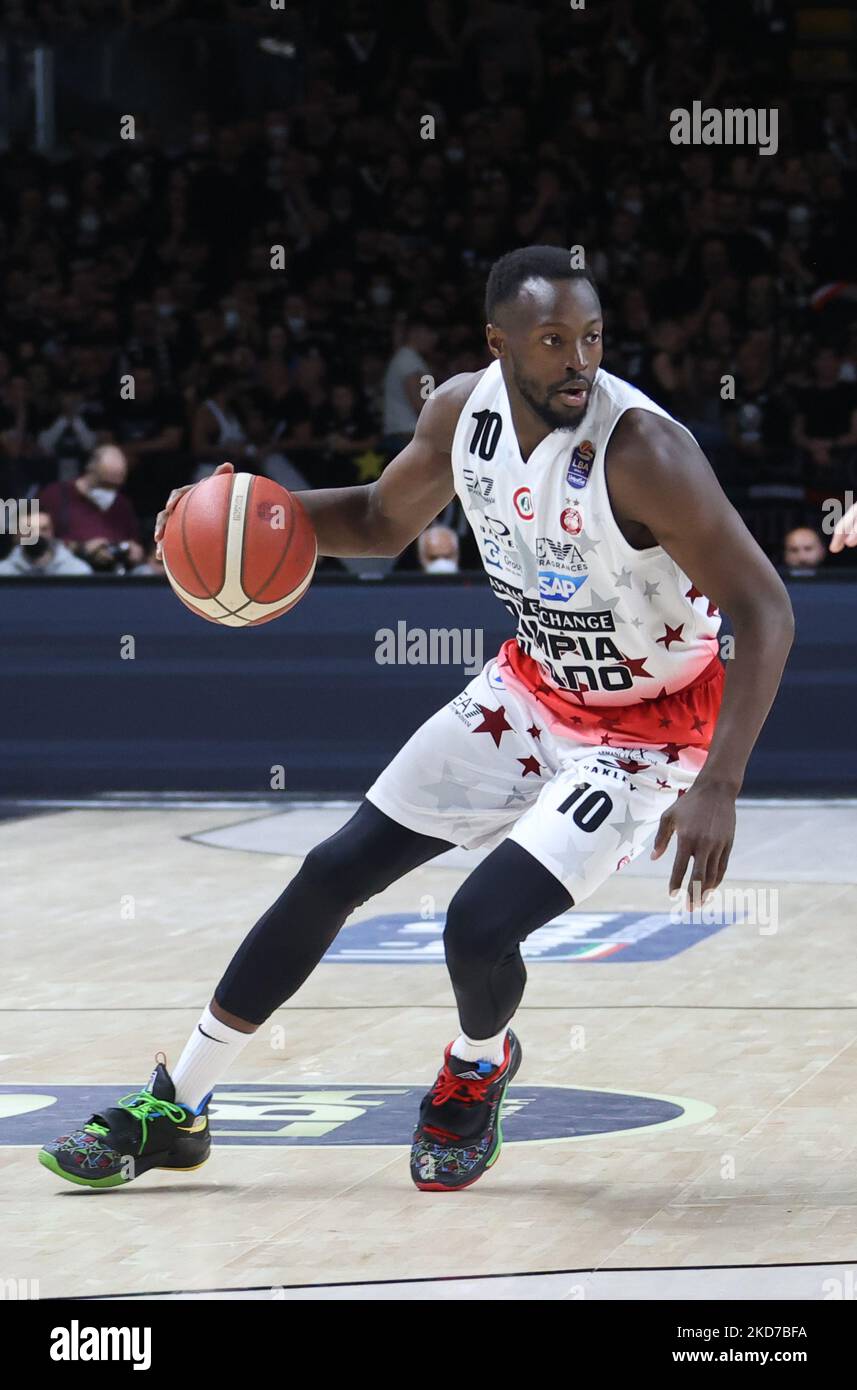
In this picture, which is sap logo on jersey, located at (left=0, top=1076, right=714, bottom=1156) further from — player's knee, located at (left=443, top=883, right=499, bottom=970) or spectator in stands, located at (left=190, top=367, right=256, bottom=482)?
spectator in stands, located at (left=190, top=367, right=256, bottom=482)

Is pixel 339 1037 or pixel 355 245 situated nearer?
pixel 339 1037

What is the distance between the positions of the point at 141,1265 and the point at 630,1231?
3.14 feet

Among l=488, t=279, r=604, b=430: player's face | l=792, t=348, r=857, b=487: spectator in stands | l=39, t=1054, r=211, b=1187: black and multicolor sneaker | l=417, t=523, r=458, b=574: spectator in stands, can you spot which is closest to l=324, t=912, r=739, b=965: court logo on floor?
l=39, t=1054, r=211, b=1187: black and multicolor sneaker

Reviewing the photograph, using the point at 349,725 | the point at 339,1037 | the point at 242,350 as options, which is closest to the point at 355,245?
the point at 242,350

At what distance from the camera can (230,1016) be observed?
4.67m

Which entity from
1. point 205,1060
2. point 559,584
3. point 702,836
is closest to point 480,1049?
point 205,1060

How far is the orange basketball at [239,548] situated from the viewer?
4.79 meters

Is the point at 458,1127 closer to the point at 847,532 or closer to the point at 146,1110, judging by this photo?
the point at 146,1110

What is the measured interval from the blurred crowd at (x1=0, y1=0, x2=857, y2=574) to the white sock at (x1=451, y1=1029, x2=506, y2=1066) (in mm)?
6961

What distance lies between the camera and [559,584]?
14.8 feet

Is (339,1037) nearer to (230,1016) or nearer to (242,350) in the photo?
(230,1016)

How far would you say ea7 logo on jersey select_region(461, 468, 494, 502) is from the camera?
464 centimetres

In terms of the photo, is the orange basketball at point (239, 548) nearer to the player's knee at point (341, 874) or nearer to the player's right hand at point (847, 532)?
the player's knee at point (341, 874)
